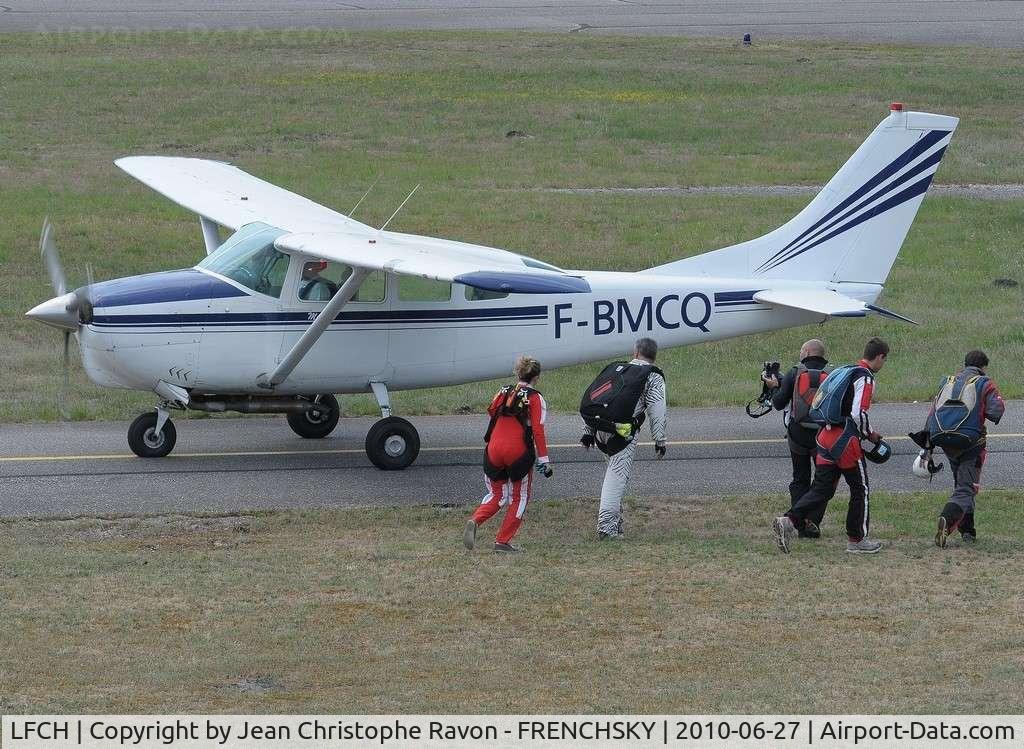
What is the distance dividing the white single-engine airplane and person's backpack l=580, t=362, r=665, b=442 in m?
1.54

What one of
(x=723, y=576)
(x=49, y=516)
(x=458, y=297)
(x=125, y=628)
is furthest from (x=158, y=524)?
(x=723, y=576)

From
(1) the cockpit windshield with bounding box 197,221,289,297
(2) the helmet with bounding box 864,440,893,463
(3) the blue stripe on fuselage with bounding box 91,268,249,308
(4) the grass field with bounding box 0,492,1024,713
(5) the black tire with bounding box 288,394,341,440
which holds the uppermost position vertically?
(1) the cockpit windshield with bounding box 197,221,289,297

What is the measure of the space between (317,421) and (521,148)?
63.0 ft

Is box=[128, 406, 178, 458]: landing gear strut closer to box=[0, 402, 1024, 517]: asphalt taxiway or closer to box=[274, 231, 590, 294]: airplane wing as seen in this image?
box=[0, 402, 1024, 517]: asphalt taxiway

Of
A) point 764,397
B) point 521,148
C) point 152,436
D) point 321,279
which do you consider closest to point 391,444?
point 321,279

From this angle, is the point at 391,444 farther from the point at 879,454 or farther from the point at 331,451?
the point at 879,454

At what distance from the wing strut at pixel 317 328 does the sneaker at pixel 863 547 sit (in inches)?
194

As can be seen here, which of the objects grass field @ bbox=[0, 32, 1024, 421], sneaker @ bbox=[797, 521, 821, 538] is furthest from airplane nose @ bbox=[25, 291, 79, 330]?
sneaker @ bbox=[797, 521, 821, 538]

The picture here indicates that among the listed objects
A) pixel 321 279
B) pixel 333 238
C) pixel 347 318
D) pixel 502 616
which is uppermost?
pixel 333 238

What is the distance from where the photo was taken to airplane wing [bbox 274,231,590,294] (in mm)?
11891

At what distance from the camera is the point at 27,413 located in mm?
16672

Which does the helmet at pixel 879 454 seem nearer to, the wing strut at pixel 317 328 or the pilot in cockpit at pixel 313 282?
the wing strut at pixel 317 328

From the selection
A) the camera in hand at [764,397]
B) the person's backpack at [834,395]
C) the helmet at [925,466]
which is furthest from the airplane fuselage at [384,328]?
the person's backpack at [834,395]

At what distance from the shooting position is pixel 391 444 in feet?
47.1
